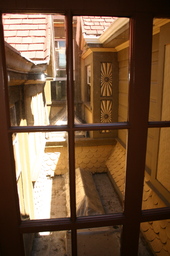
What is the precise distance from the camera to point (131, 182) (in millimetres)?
900

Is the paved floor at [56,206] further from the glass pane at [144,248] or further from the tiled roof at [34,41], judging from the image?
the tiled roof at [34,41]

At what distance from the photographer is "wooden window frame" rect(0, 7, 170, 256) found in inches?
30.4

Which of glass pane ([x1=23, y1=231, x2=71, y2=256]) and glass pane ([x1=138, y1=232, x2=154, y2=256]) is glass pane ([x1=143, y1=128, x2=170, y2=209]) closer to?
glass pane ([x1=138, y1=232, x2=154, y2=256])

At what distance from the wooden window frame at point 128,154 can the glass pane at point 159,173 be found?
38.5 inches

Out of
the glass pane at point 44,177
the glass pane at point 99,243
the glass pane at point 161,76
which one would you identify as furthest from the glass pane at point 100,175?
the glass pane at point 99,243

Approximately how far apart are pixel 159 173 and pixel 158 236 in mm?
574

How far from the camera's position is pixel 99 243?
130cm

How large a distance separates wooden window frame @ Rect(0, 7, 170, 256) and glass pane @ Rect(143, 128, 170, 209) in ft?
3.21

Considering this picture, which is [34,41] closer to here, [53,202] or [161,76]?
[161,76]

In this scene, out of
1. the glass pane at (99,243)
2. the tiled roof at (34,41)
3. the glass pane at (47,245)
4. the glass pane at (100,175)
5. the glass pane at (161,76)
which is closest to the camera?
the glass pane at (99,243)

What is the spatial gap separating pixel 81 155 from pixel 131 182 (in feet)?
8.72

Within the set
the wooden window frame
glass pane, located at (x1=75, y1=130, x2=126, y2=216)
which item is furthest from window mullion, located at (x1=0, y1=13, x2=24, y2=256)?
glass pane, located at (x1=75, y1=130, x2=126, y2=216)

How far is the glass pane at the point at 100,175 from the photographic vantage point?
2.88 metres

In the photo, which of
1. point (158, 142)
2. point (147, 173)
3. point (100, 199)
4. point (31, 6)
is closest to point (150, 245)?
point (147, 173)
